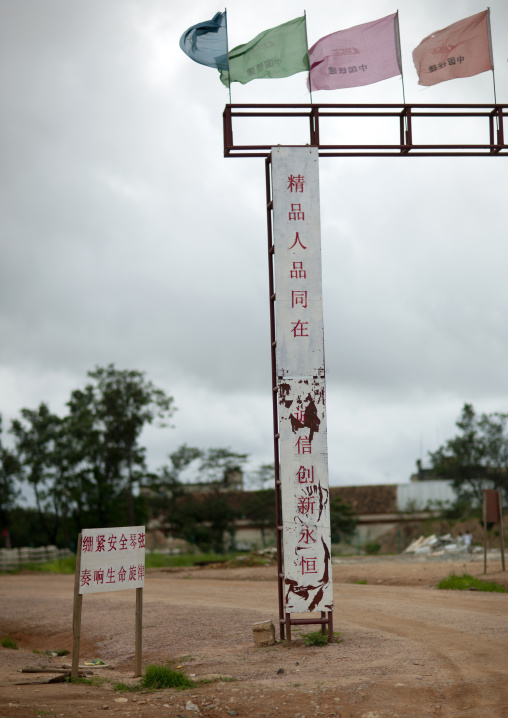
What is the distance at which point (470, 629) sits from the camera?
10.6 metres

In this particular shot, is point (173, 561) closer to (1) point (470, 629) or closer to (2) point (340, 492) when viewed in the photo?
(2) point (340, 492)

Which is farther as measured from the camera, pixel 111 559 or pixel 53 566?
pixel 53 566

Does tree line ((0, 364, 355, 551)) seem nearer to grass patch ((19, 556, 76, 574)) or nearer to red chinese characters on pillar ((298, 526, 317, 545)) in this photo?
grass patch ((19, 556, 76, 574))

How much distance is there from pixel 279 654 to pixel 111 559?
2621mm

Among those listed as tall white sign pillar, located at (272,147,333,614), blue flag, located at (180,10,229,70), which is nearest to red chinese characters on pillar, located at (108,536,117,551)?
tall white sign pillar, located at (272,147,333,614)

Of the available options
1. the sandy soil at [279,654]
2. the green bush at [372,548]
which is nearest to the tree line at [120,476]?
the green bush at [372,548]

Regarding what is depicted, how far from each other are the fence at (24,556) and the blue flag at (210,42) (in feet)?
99.4

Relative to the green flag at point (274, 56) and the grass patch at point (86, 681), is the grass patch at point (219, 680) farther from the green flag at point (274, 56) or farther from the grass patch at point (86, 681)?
the green flag at point (274, 56)

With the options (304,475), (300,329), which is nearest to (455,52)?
(300,329)

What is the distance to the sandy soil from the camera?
6.85m

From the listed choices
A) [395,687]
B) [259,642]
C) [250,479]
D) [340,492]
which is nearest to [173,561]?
[250,479]

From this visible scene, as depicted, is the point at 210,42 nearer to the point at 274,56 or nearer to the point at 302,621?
the point at 274,56

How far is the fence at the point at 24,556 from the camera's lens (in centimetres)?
3719

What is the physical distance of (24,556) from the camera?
38.8 meters
